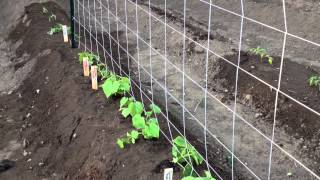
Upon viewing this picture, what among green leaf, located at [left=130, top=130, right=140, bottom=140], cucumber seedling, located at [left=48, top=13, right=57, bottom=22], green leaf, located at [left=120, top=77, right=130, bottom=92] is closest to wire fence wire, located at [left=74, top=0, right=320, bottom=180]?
green leaf, located at [left=120, top=77, right=130, bottom=92]

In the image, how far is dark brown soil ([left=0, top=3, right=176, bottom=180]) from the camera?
3404 millimetres

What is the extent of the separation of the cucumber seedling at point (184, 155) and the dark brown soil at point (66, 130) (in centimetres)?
10

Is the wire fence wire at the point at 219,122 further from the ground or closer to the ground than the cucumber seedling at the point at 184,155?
closer to the ground

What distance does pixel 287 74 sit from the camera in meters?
5.69

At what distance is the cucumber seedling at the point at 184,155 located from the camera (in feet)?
10.3

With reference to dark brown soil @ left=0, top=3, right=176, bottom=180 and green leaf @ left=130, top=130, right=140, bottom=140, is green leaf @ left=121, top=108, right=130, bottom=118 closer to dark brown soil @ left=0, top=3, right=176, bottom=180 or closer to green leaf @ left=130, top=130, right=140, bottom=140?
dark brown soil @ left=0, top=3, right=176, bottom=180

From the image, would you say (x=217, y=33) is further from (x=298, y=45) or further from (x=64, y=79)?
(x=64, y=79)

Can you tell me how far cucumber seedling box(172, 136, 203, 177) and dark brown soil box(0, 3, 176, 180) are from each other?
0.31 ft

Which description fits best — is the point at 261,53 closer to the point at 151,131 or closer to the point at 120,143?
the point at 151,131

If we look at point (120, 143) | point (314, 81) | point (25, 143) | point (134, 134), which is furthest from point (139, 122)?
point (314, 81)

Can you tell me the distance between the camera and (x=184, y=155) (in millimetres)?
3188

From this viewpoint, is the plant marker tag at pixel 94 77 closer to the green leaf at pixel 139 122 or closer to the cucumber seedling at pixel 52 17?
the green leaf at pixel 139 122

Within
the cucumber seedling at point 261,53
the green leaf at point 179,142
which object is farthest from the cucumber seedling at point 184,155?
the cucumber seedling at point 261,53

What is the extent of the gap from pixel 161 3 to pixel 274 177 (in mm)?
6290
